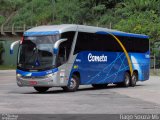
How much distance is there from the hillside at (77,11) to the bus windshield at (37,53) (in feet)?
143

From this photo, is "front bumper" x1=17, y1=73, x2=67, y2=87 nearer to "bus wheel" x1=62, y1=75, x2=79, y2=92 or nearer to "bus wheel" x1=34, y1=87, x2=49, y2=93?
"bus wheel" x1=62, y1=75, x2=79, y2=92

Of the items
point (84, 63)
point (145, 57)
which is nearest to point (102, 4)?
point (145, 57)

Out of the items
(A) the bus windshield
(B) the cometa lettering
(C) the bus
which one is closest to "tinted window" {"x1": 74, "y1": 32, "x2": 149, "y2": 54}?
(C) the bus

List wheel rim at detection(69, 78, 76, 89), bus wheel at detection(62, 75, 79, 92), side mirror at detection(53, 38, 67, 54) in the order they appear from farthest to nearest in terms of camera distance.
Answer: wheel rim at detection(69, 78, 76, 89) → bus wheel at detection(62, 75, 79, 92) → side mirror at detection(53, 38, 67, 54)

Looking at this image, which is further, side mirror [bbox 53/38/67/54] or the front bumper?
the front bumper

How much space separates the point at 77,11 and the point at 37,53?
62.8 metres

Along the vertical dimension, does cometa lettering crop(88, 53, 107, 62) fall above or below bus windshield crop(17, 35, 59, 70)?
below

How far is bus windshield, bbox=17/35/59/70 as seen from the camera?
78.8 feet

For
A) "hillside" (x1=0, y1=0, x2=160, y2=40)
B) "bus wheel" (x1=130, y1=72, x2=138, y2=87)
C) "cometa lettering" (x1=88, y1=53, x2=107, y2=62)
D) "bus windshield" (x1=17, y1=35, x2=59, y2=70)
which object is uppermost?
"hillside" (x1=0, y1=0, x2=160, y2=40)

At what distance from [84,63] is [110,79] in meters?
2.91

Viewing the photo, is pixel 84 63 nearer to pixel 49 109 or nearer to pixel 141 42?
pixel 141 42

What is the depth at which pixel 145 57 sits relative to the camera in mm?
32406

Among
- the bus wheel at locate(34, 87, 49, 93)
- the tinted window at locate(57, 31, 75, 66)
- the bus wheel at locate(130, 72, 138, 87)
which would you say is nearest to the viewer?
the tinted window at locate(57, 31, 75, 66)

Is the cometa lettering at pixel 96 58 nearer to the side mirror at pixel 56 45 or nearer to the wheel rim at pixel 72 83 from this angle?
the wheel rim at pixel 72 83
